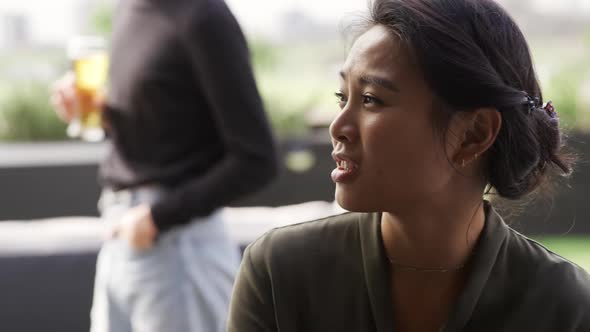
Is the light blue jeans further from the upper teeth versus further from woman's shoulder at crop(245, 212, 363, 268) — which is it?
the upper teeth

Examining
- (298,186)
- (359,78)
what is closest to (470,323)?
(359,78)

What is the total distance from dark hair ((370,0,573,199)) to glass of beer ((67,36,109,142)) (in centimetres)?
100

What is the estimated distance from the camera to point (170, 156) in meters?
1.93

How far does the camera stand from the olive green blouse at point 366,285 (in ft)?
4.42

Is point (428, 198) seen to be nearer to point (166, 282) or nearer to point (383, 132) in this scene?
point (383, 132)

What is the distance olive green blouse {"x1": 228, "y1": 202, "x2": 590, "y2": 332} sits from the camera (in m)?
1.35

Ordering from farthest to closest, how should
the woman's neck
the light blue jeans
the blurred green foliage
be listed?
the blurred green foliage < the light blue jeans < the woman's neck

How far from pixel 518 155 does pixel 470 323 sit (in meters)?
0.27

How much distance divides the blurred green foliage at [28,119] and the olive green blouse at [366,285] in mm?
4774

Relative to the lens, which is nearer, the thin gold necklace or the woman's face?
the woman's face

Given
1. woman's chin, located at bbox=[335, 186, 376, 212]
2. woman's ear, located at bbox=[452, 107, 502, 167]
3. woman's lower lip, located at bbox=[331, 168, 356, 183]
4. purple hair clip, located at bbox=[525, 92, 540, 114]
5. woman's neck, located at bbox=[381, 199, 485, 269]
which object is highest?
purple hair clip, located at bbox=[525, 92, 540, 114]

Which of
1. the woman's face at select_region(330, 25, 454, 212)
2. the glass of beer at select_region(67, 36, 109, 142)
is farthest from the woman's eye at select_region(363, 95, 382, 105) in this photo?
the glass of beer at select_region(67, 36, 109, 142)

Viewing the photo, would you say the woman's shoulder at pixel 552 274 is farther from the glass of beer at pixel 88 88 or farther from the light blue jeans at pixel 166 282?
the glass of beer at pixel 88 88

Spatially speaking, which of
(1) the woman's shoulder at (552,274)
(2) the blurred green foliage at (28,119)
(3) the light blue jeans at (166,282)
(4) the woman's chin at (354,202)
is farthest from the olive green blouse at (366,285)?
(2) the blurred green foliage at (28,119)
